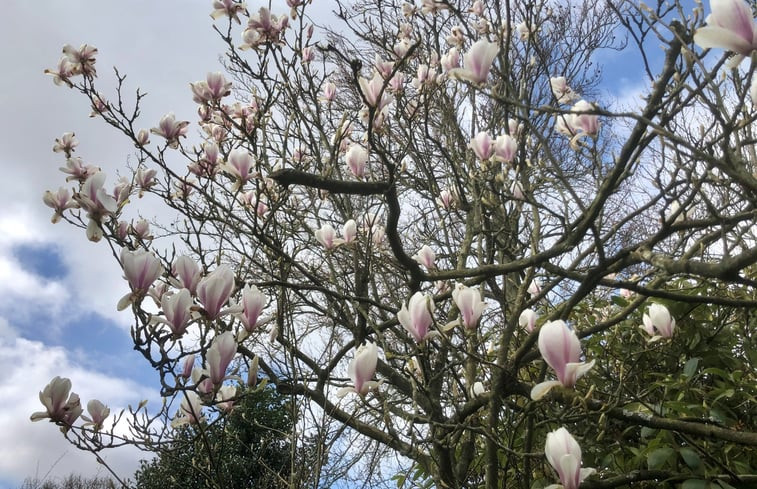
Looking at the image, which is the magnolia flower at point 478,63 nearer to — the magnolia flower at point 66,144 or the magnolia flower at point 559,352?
the magnolia flower at point 559,352

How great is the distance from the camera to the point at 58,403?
1.57 metres

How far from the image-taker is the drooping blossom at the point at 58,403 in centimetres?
154

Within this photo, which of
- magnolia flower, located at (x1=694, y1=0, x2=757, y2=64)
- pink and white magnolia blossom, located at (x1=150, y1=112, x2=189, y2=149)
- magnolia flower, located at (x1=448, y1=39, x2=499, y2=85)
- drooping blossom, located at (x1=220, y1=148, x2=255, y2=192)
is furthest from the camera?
pink and white magnolia blossom, located at (x1=150, y1=112, x2=189, y2=149)

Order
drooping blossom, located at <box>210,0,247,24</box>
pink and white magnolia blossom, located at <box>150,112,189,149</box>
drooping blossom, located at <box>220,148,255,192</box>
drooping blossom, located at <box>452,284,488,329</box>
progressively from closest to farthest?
1. drooping blossom, located at <box>452,284,488,329</box>
2. drooping blossom, located at <box>220,148,255,192</box>
3. pink and white magnolia blossom, located at <box>150,112,189,149</box>
4. drooping blossom, located at <box>210,0,247,24</box>

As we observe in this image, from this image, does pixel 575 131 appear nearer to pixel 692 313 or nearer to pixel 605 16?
pixel 692 313

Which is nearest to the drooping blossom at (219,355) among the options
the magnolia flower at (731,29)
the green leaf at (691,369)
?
the magnolia flower at (731,29)

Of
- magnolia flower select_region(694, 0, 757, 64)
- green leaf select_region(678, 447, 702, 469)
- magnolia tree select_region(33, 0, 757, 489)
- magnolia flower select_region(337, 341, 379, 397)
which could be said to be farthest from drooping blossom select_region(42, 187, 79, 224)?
green leaf select_region(678, 447, 702, 469)

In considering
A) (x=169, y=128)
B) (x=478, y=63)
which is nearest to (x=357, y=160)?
(x=478, y=63)

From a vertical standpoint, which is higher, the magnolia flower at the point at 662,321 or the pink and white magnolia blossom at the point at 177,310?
the magnolia flower at the point at 662,321

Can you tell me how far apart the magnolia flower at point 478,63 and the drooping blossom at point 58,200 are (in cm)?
154

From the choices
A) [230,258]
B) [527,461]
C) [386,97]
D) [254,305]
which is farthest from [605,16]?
[254,305]

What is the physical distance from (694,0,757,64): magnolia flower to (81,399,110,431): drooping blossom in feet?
6.10

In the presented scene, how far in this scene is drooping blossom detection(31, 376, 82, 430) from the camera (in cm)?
154

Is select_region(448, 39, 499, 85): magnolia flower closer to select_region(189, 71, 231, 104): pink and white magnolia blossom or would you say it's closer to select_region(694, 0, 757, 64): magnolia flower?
select_region(694, 0, 757, 64): magnolia flower
